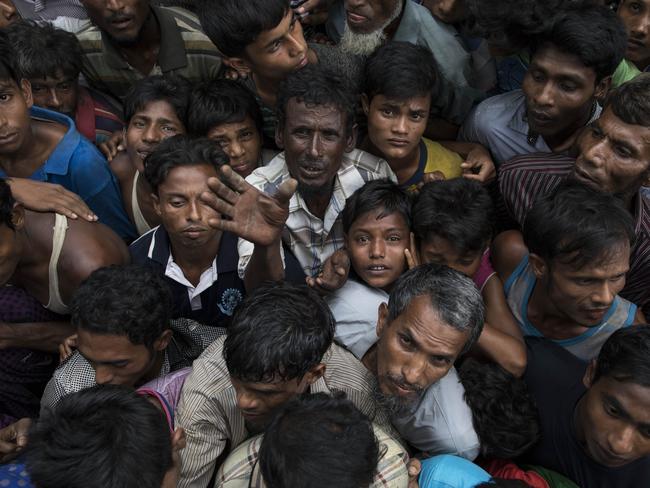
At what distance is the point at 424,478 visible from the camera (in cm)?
237

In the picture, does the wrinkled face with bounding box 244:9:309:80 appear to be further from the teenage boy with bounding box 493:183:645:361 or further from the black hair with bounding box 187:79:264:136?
the teenage boy with bounding box 493:183:645:361

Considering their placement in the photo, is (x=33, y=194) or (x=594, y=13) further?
(x=594, y=13)

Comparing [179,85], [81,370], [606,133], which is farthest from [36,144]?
[606,133]

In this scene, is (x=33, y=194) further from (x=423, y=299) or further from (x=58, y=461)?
(x=423, y=299)

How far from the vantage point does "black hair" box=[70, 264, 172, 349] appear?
A: 262 centimetres

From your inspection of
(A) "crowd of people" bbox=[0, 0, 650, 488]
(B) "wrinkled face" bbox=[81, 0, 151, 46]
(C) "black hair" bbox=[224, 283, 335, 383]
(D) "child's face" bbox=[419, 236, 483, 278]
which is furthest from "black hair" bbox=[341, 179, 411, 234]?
(B) "wrinkled face" bbox=[81, 0, 151, 46]

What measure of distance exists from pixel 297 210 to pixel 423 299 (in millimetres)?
1013

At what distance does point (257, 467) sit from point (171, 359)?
39.4 inches

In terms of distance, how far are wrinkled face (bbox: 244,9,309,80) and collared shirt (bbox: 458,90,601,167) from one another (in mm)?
1092

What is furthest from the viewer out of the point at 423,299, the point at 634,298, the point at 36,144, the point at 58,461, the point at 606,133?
the point at 36,144

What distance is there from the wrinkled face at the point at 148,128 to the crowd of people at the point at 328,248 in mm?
23

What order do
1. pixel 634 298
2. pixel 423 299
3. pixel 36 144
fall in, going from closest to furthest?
pixel 423 299, pixel 634 298, pixel 36 144

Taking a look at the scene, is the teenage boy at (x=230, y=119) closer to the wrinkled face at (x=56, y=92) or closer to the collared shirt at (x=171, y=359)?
the wrinkled face at (x=56, y=92)

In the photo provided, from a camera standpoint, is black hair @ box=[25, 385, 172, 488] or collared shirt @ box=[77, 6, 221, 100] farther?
collared shirt @ box=[77, 6, 221, 100]
